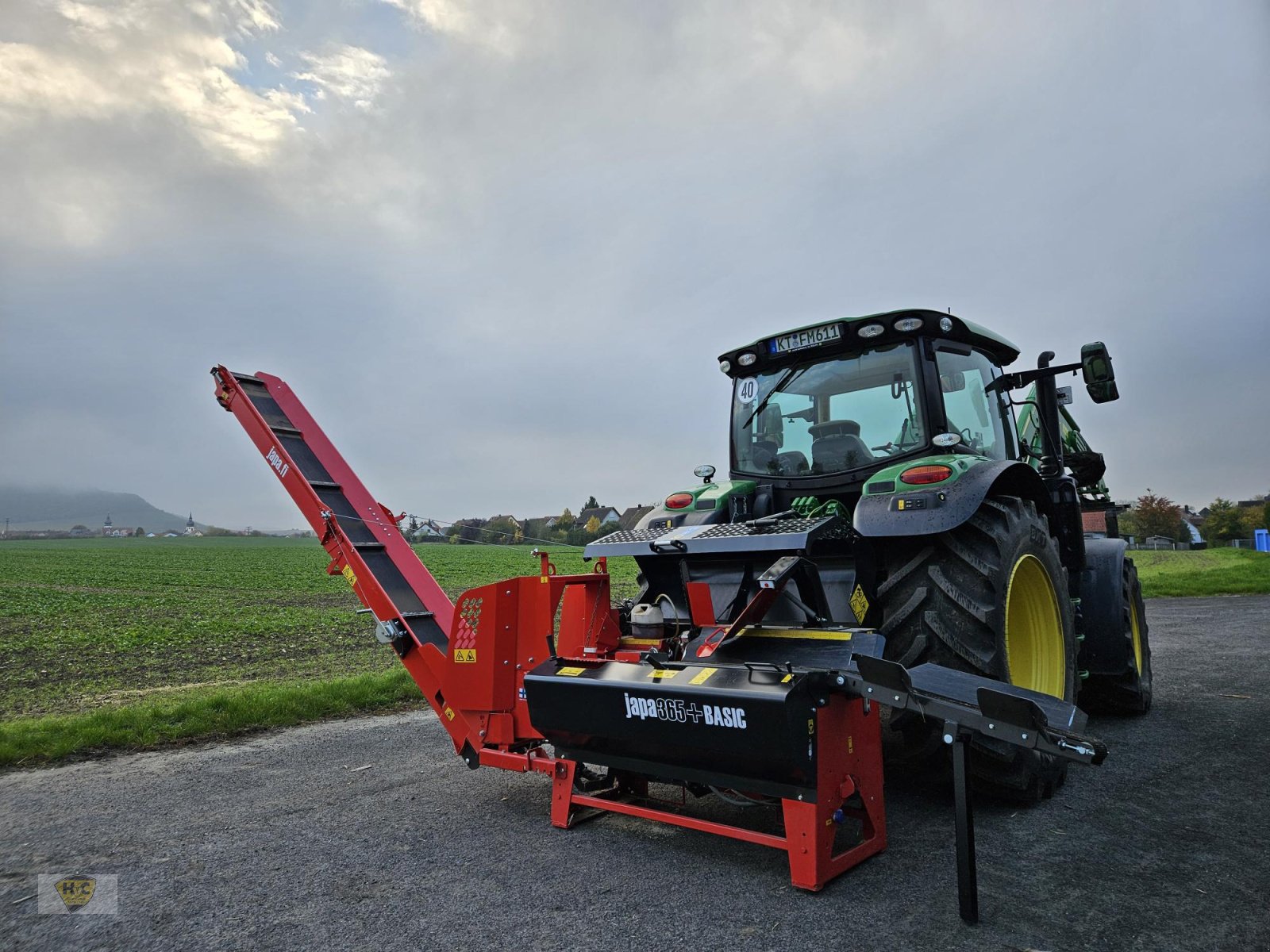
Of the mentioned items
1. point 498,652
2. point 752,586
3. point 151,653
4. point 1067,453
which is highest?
point 1067,453

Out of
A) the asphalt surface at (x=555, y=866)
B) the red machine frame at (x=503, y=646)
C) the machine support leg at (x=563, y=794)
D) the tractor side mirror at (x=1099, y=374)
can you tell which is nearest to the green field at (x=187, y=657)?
the red machine frame at (x=503, y=646)

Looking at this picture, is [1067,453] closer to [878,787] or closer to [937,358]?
[937,358]

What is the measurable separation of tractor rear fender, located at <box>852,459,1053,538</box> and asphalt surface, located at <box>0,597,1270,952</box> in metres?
1.26

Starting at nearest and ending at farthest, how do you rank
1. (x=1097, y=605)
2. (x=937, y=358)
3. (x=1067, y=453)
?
(x=937, y=358), (x=1097, y=605), (x=1067, y=453)

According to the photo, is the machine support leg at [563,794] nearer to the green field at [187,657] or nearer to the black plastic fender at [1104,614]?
the green field at [187,657]

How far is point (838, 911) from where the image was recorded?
253 centimetres

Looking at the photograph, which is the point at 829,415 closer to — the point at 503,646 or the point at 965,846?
the point at 503,646

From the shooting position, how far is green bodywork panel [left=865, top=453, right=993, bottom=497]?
3.51 metres

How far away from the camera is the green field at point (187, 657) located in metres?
5.26

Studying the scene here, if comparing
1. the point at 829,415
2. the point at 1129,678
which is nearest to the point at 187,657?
the point at 829,415

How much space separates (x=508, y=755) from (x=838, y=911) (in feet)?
5.38

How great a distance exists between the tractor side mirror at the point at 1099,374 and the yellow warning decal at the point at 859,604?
2.27 metres

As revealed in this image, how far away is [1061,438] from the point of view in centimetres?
585

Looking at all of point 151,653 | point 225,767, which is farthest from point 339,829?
point 151,653
